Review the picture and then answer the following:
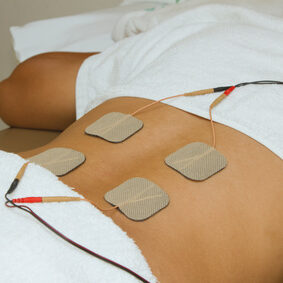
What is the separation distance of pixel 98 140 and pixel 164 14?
2.33ft

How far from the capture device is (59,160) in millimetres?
581

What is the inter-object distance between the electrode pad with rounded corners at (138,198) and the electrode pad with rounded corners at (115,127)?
4.3 inches

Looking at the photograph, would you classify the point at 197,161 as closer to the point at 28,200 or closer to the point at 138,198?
the point at 138,198

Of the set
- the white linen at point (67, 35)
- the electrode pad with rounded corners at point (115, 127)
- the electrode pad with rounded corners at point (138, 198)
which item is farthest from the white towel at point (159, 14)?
the electrode pad with rounded corners at point (138, 198)

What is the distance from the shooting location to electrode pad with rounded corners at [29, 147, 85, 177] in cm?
57

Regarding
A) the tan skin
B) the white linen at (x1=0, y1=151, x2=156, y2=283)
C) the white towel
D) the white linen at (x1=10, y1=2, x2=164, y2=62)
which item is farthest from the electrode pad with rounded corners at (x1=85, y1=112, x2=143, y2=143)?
the white linen at (x1=10, y1=2, x2=164, y2=62)

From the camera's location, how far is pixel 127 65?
99 centimetres

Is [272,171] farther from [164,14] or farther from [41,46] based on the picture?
[41,46]

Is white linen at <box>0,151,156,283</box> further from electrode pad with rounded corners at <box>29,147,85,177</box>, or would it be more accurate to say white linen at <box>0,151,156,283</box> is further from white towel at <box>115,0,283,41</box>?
white towel at <box>115,0,283,41</box>

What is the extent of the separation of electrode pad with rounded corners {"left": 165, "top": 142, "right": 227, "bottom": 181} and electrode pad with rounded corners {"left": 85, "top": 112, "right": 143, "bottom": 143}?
0.09 meters

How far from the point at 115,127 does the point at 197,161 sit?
151 millimetres

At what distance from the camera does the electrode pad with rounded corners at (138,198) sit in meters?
0.50

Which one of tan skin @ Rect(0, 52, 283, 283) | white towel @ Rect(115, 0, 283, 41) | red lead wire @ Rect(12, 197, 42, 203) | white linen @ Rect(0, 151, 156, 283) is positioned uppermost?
white towel @ Rect(115, 0, 283, 41)

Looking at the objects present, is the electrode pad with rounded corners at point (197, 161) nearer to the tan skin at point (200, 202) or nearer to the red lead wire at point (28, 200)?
the tan skin at point (200, 202)
